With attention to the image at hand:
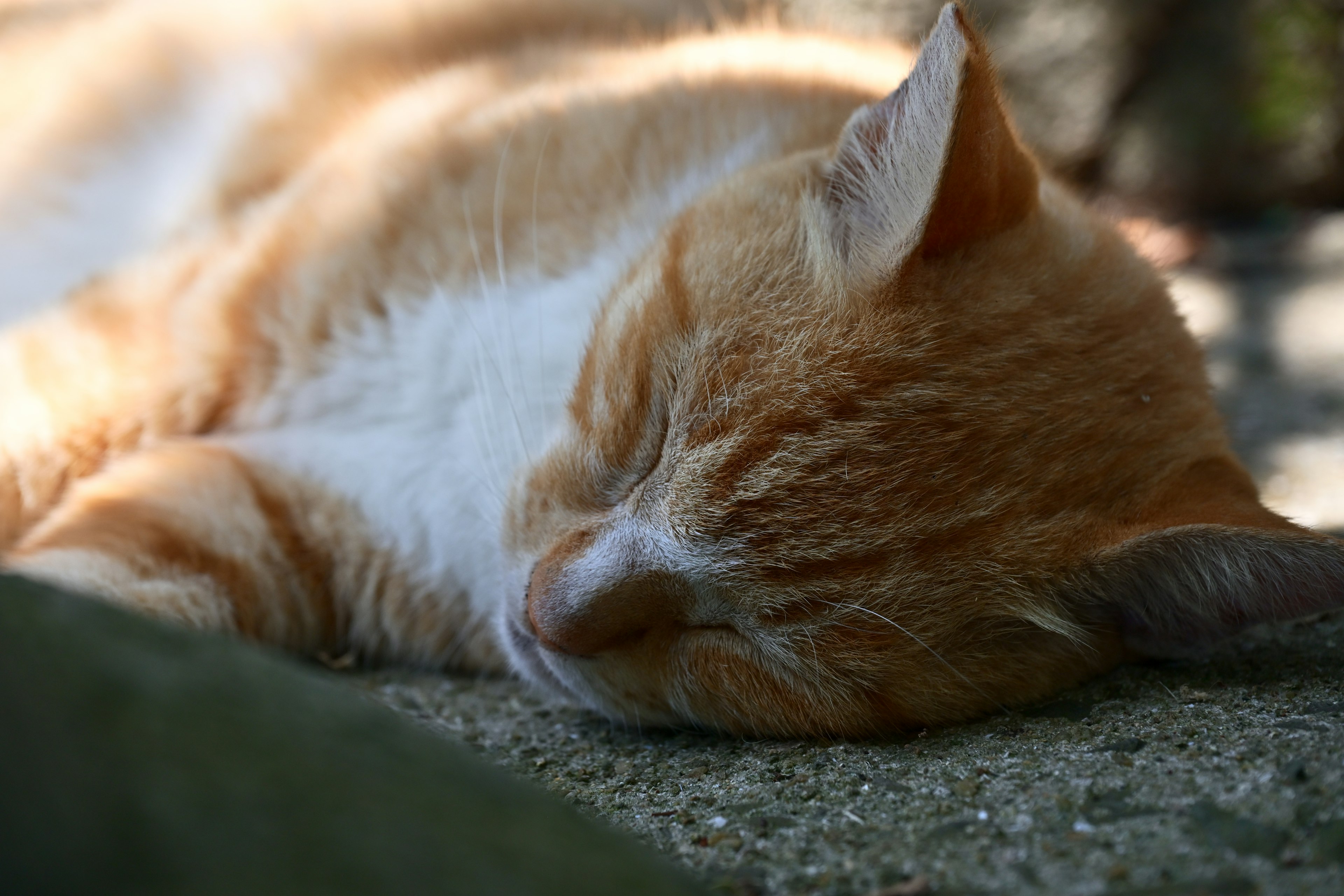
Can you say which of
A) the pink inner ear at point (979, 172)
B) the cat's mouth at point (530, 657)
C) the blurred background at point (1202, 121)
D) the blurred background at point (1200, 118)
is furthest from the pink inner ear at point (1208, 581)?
the blurred background at point (1200, 118)

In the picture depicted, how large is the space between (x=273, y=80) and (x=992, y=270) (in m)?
2.05

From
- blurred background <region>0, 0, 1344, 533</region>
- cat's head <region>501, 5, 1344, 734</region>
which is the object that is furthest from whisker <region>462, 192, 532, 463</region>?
blurred background <region>0, 0, 1344, 533</region>

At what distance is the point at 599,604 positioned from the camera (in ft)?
4.76

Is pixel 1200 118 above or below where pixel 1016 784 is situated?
above

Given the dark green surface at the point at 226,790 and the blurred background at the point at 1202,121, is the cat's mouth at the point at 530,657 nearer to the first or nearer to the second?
the dark green surface at the point at 226,790

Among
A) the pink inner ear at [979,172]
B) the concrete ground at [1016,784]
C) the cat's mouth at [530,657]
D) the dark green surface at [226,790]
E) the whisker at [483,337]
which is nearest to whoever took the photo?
the dark green surface at [226,790]

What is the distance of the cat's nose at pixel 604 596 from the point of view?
4.72 ft

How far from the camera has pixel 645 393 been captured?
1551 millimetres

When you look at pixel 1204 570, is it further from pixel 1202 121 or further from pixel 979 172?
pixel 1202 121

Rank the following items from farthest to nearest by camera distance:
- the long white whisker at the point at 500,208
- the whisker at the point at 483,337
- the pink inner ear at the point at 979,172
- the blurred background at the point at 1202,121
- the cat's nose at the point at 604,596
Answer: the blurred background at the point at 1202,121
the long white whisker at the point at 500,208
the whisker at the point at 483,337
the cat's nose at the point at 604,596
the pink inner ear at the point at 979,172

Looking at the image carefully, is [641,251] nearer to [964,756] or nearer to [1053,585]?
[1053,585]

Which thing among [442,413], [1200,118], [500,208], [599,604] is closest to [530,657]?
[599,604]

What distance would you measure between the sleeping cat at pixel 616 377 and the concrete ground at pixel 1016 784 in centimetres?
8

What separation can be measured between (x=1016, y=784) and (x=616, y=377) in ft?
2.62
